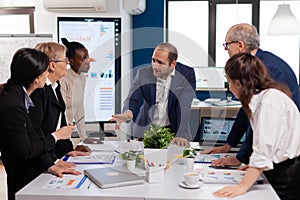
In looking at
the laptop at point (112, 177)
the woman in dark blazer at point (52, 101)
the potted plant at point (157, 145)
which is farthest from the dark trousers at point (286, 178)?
the woman in dark blazer at point (52, 101)

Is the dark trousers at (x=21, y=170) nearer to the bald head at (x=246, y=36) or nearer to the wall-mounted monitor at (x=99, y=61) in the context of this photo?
the wall-mounted monitor at (x=99, y=61)

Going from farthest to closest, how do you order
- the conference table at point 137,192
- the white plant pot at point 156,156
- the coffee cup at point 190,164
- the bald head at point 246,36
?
the bald head at point 246,36
the coffee cup at point 190,164
the white plant pot at point 156,156
the conference table at point 137,192

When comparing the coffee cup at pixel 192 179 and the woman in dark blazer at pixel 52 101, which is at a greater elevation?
the woman in dark blazer at pixel 52 101

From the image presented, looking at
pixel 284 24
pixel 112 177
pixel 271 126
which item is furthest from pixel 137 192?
pixel 284 24

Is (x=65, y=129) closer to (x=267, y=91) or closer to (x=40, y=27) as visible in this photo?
(x=267, y=91)

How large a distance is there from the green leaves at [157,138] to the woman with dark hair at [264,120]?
382 mm

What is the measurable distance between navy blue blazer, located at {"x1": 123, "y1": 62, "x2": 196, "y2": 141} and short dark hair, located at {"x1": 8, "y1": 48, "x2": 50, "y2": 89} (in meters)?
0.56

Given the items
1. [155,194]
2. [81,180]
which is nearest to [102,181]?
[81,180]

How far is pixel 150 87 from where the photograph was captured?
2264mm

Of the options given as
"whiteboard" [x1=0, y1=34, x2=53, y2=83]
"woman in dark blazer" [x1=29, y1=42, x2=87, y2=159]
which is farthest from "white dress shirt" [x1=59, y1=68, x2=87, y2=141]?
"whiteboard" [x1=0, y1=34, x2=53, y2=83]

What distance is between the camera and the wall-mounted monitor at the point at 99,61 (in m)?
2.55

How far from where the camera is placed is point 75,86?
8.91 feet

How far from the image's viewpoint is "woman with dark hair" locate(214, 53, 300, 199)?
1695 millimetres

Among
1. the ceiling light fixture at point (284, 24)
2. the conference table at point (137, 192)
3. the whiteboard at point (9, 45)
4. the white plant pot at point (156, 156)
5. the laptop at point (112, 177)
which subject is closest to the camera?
the conference table at point (137, 192)
